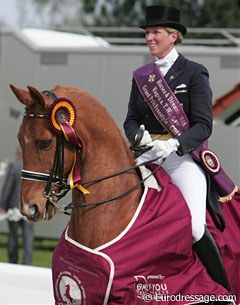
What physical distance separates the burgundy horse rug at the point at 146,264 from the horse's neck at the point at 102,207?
4 cm

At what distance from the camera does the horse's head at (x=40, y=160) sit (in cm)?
515

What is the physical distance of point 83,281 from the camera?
5.26 metres

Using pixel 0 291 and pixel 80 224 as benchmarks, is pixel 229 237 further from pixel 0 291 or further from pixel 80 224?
pixel 0 291

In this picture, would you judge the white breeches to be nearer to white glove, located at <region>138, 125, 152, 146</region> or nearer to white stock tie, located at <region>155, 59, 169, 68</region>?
white glove, located at <region>138, 125, 152, 146</region>

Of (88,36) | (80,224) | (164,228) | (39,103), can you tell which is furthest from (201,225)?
(88,36)

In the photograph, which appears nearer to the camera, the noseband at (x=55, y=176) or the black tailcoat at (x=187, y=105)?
the noseband at (x=55, y=176)

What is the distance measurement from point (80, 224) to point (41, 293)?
2.07 m

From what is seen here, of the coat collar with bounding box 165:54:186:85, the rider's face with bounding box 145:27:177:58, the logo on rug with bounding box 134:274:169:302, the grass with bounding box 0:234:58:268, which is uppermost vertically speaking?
the rider's face with bounding box 145:27:177:58

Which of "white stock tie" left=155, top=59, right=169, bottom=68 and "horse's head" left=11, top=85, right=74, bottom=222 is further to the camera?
"white stock tie" left=155, top=59, right=169, bottom=68

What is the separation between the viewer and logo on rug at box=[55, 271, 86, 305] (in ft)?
17.3

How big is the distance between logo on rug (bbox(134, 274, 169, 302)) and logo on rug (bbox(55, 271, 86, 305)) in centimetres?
32

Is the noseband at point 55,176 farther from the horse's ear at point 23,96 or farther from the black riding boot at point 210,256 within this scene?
the black riding boot at point 210,256
